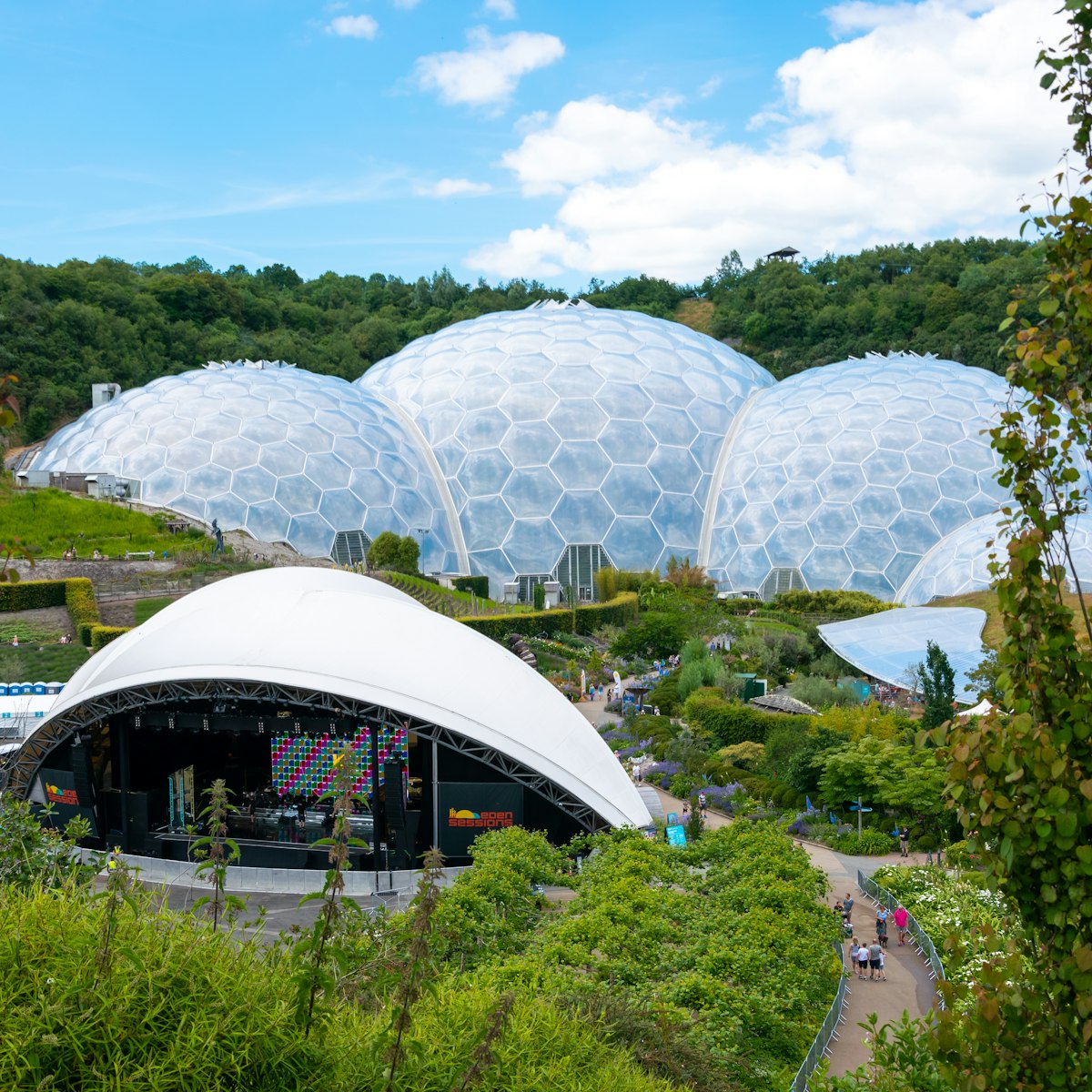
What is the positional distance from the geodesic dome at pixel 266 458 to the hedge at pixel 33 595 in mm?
6558

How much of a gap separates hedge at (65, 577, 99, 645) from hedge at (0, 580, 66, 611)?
298 mm

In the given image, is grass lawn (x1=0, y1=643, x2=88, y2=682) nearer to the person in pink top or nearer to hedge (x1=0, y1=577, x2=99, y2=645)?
hedge (x1=0, y1=577, x2=99, y2=645)

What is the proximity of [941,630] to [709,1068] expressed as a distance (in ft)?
73.9

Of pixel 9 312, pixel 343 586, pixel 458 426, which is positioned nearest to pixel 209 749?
pixel 343 586

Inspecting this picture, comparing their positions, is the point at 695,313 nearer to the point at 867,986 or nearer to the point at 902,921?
the point at 902,921

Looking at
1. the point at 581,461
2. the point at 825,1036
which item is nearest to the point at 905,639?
the point at 581,461

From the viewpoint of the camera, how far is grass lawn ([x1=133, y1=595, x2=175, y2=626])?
32.7m

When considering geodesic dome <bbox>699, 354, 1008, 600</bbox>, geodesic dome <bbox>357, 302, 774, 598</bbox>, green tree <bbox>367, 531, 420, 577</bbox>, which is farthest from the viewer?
geodesic dome <bbox>357, 302, 774, 598</bbox>

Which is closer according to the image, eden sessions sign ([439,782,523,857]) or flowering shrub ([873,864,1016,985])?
flowering shrub ([873,864,1016,985])

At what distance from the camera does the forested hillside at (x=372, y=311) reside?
57875 mm

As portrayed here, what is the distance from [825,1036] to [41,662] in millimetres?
25457

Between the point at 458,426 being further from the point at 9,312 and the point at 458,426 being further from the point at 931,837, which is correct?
the point at 931,837

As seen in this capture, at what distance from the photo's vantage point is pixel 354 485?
41.4 m

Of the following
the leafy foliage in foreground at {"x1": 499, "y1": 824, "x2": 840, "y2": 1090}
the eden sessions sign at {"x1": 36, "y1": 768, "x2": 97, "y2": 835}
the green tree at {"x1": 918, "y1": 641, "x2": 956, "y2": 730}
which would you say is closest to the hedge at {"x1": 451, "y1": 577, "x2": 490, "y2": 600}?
the green tree at {"x1": 918, "y1": 641, "x2": 956, "y2": 730}
